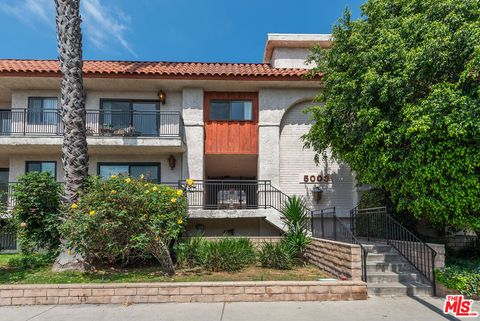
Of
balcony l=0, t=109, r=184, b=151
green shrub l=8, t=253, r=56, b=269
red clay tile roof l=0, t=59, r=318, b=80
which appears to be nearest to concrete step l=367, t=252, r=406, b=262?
red clay tile roof l=0, t=59, r=318, b=80

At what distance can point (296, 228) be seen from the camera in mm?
10195

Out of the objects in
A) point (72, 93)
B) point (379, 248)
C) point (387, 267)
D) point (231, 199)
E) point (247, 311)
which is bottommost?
point (247, 311)

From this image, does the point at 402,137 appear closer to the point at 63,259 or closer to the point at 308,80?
the point at 308,80

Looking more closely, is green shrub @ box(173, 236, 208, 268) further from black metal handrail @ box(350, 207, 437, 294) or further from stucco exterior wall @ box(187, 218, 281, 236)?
black metal handrail @ box(350, 207, 437, 294)

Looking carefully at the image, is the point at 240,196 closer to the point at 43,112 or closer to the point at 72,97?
the point at 72,97

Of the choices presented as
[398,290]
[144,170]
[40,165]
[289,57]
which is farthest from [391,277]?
[40,165]

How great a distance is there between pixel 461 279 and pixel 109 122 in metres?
12.6

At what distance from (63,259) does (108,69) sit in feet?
25.0

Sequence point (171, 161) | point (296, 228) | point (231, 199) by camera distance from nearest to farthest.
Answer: point (296, 228) < point (171, 161) < point (231, 199)

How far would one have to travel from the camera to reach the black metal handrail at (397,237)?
754 centimetres

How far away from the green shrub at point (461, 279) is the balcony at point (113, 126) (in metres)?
9.28

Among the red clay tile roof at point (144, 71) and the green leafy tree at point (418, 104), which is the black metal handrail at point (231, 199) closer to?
the green leafy tree at point (418, 104)

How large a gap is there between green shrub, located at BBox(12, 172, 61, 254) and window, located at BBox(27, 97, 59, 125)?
15.2ft

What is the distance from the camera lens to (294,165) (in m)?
13.8
